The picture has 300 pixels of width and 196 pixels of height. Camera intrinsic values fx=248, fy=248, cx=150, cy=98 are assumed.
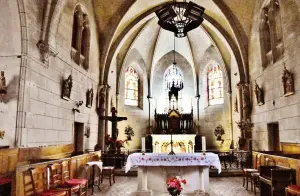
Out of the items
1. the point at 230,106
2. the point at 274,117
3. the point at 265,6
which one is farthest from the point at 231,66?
the point at 274,117

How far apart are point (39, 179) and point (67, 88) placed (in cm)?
431

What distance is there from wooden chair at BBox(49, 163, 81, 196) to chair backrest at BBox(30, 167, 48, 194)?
0.19 m

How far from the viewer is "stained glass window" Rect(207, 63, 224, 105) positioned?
17.5 meters

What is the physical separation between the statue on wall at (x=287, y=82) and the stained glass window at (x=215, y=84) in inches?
335

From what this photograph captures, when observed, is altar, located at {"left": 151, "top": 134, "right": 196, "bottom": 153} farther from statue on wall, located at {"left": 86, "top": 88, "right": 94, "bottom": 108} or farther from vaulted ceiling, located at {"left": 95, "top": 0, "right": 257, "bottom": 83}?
statue on wall, located at {"left": 86, "top": 88, "right": 94, "bottom": 108}

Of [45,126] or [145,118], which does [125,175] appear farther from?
[145,118]

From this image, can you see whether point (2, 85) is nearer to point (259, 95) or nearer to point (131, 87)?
point (259, 95)

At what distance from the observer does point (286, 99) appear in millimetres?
8922

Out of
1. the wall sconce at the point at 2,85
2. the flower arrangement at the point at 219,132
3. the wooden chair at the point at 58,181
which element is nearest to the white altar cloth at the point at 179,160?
the wooden chair at the point at 58,181

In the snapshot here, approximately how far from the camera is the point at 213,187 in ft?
27.3

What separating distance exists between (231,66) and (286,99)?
7.20m

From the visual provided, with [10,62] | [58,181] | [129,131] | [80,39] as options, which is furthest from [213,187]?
[129,131]

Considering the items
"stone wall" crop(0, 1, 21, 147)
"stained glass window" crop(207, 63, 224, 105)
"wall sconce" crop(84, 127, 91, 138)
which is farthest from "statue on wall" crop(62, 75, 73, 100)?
"stained glass window" crop(207, 63, 224, 105)

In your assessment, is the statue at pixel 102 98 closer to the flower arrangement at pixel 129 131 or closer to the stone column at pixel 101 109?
the stone column at pixel 101 109
